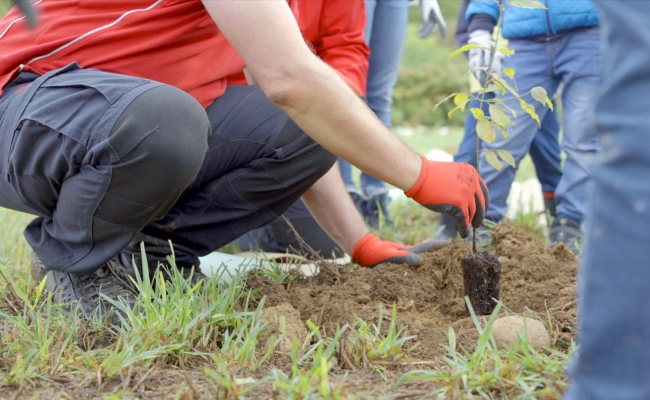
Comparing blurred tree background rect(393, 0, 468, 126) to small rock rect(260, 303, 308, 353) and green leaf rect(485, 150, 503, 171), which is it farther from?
small rock rect(260, 303, 308, 353)

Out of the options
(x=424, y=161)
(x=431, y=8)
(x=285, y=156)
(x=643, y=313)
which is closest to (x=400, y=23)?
(x=431, y=8)

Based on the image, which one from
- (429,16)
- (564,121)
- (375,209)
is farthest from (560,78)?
(375,209)

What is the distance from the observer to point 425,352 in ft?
5.13

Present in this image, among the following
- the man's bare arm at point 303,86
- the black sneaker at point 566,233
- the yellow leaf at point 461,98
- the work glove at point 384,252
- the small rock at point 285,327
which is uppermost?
the man's bare arm at point 303,86

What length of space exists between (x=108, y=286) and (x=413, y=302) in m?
0.92

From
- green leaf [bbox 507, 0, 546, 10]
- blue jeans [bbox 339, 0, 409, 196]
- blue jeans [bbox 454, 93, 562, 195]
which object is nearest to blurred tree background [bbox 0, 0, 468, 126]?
blue jeans [bbox 454, 93, 562, 195]

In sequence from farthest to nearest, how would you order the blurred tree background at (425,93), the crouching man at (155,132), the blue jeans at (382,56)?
the blurred tree background at (425,93) < the blue jeans at (382,56) < the crouching man at (155,132)

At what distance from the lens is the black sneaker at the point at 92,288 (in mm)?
1859

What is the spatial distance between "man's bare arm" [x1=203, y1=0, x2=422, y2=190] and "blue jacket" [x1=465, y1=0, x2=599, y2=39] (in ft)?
5.18

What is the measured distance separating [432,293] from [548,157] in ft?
6.29

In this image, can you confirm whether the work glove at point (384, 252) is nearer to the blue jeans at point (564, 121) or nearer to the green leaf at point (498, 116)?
the green leaf at point (498, 116)

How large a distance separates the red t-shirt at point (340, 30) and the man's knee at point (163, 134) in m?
1.10

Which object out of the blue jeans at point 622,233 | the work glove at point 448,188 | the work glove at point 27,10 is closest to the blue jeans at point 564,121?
the work glove at point 448,188

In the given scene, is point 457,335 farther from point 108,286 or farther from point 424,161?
point 108,286
